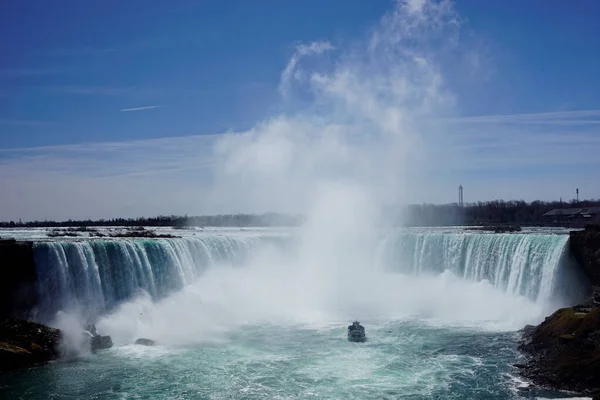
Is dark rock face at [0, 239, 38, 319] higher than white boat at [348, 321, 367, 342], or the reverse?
dark rock face at [0, 239, 38, 319]

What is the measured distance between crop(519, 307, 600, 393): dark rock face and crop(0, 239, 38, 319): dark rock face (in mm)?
19662

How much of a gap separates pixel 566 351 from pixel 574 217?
4429 cm

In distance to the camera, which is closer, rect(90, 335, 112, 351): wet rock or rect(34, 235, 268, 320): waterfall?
rect(90, 335, 112, 351): wet rock

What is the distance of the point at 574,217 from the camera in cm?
5894

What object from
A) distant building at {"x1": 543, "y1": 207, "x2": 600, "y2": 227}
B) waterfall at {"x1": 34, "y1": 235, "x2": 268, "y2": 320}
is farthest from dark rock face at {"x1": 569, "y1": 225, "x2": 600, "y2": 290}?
distant building at {"x1": 543, "y1": 207, "x2": 600, "y2": 227}

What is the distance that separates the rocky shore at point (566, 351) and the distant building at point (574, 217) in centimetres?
3103

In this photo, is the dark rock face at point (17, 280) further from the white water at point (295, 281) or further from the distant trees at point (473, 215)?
the distant trees at point (473, 215)

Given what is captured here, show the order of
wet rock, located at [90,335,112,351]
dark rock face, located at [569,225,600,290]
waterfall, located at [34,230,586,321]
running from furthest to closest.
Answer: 1. dark rock face, located at [569,225,600,290]
2. waterfall, located at [34,230,586,321]
3. wet rock, located at [90,335,112,351]

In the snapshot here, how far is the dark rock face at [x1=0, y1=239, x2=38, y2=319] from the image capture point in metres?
23.5

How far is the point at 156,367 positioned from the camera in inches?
797

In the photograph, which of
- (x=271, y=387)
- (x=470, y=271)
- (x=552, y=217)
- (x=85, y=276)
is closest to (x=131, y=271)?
(x=85, y=276)

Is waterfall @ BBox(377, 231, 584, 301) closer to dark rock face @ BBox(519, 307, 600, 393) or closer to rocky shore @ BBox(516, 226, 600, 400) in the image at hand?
rocky shore @ BBox(516, 226, 600, 400)

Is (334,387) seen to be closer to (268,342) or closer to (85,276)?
(268,342)

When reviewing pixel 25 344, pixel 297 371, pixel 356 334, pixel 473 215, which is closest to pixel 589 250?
pixel 356 334
